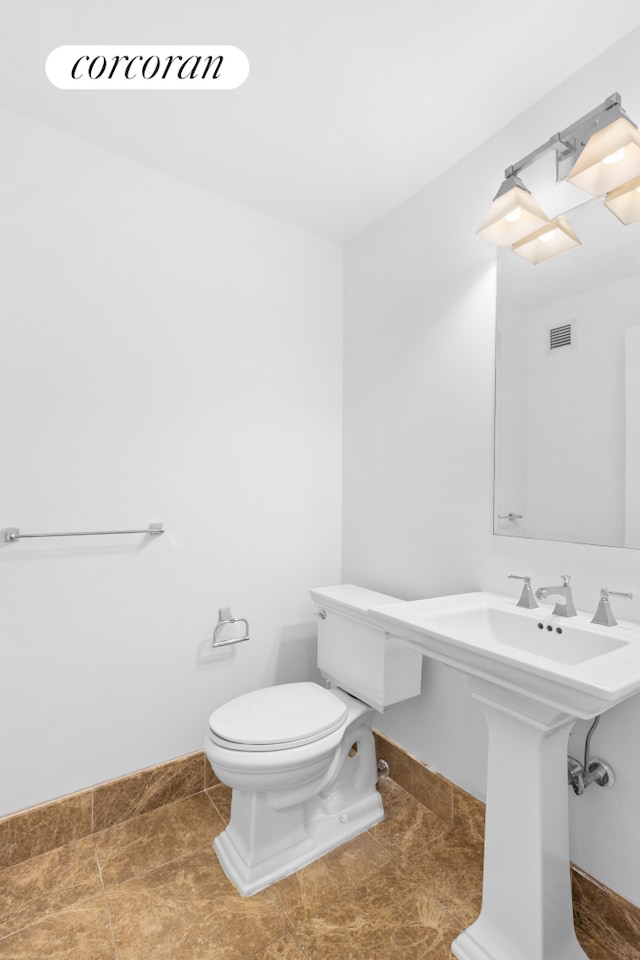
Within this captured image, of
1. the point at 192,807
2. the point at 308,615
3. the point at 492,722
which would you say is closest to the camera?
the point at 492,722

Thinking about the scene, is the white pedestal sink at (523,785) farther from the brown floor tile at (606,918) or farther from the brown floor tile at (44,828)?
the brown floor tile at (44,828)

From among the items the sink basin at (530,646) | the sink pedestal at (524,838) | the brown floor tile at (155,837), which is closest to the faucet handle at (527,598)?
the sink basin at (530,646)

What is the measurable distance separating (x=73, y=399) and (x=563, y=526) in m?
1.64

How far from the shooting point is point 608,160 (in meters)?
1.23

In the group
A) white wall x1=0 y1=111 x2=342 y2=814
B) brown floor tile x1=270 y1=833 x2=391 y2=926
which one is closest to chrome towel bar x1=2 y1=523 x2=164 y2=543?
white wall x1=0 y1=111 x2=342 y2=814

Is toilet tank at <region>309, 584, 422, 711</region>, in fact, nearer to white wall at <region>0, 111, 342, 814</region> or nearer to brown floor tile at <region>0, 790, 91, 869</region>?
white wall at <region>0, 111, 342, 814</region>

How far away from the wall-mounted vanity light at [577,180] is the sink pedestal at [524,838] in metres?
1.29

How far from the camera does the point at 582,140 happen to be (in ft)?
4.21

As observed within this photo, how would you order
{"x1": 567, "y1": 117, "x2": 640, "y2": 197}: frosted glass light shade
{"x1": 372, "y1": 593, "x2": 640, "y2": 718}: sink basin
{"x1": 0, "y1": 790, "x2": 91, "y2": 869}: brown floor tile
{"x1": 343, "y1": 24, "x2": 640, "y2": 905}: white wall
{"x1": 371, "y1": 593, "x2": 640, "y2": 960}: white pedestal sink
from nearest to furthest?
{"x1": 372, "y1": 593, "x2": 640, "y2": 718}: sink basin
{"x1": 371, "y1": 593, "x2": 640, "y2": 960}: white pedestal sink
{"x1": 567, "y1": 117, "x2": 640, "y2": 197}: frosted glass light shade
{"x1": 343, "y1": 24, "x2": 640, "y2": 905}: white wall
{"x1": 0, "y1": 790, "x2": 91, "y2": 869}: brown floor tile

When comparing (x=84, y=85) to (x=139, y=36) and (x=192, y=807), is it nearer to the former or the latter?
(x=139, y=36)

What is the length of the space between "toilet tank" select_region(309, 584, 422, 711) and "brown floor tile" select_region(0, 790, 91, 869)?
96cm

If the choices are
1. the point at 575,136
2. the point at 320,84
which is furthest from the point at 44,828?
the point at 575,136

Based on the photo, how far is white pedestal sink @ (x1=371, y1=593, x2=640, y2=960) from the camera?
1.06 metres

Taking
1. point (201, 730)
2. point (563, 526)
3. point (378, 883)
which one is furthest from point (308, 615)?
point (563, 526)
